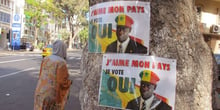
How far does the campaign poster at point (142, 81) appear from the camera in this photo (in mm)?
2400

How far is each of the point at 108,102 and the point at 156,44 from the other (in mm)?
599

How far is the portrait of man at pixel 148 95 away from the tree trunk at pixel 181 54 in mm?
143

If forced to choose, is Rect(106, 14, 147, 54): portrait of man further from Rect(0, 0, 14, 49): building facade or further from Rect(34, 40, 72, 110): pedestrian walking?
Rect(0, 0, 14, 49): building facade

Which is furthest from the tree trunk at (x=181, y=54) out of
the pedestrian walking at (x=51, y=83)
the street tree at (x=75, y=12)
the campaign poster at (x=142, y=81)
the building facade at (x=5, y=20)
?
the building facade at (x=5, y=20)

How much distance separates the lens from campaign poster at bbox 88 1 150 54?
7.95 feet

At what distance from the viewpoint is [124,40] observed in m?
2.45

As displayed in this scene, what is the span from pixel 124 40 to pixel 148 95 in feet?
1.54

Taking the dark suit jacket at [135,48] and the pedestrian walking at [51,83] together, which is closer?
the dark suit jacket at [135,48]

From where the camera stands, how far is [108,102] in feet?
8.15

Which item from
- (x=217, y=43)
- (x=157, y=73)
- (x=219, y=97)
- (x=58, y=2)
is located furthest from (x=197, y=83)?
(x=58, y=2)

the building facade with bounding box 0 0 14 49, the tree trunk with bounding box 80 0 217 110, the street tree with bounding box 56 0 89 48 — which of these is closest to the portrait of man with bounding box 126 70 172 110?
the tree trunk with bounding box 80 0 217 110

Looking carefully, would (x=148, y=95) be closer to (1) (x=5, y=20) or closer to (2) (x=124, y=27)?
(2) (x=124, y=27)

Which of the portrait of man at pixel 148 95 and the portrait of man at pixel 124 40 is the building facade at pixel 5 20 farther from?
Result: the portrait of man at pixel 148 95

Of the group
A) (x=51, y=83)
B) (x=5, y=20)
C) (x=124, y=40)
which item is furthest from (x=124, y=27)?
(x=5, y=20)
